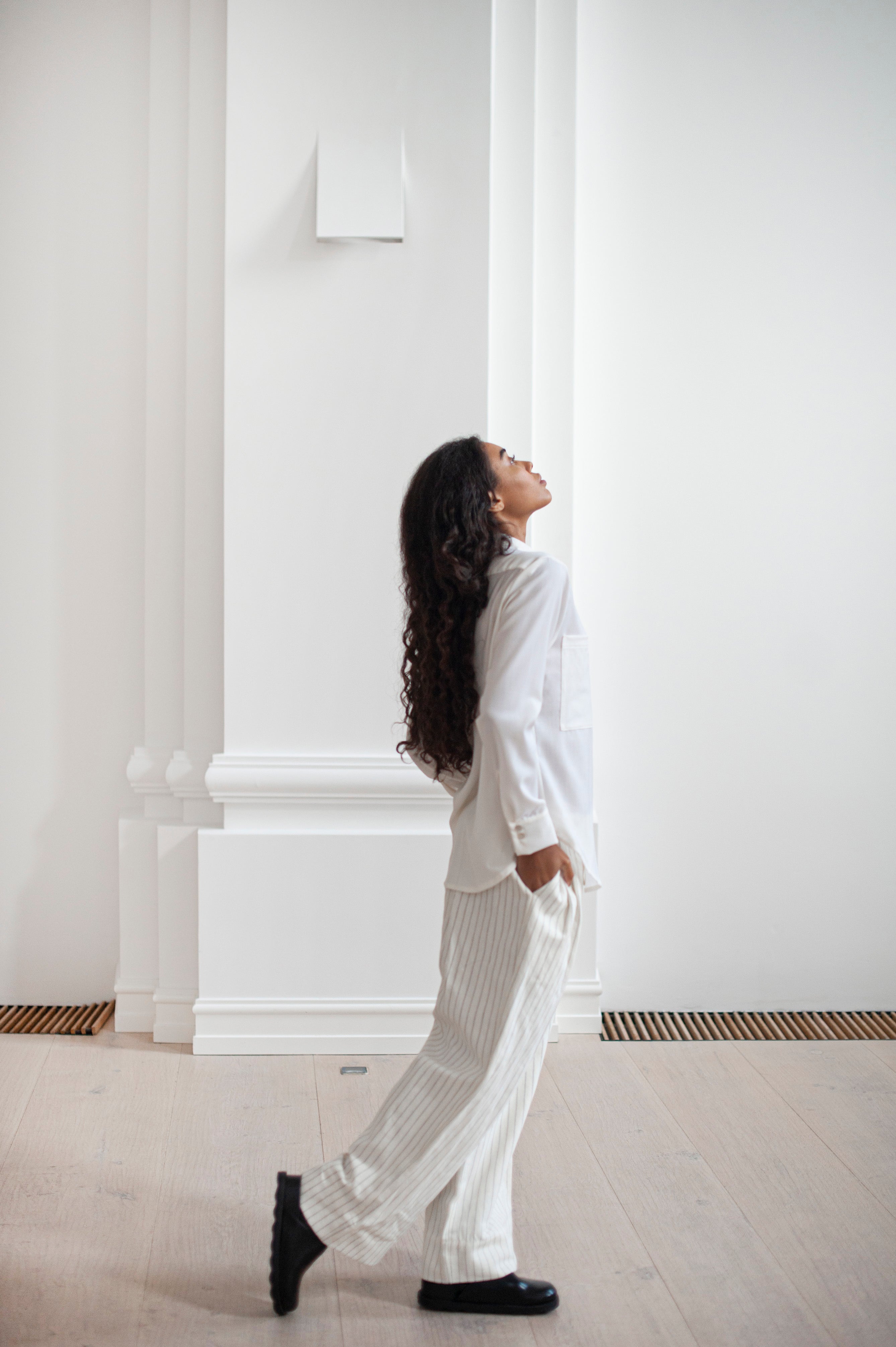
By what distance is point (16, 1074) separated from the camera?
2.70 metres

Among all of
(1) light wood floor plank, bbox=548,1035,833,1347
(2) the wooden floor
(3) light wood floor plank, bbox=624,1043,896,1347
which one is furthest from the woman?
(3) light wood floor plank, bbox=624,1043,896,1347

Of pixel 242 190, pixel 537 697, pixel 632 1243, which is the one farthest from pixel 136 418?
pixel 632 1243

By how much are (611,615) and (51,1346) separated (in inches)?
88.8

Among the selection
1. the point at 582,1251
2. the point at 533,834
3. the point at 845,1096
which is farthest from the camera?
the point at 845,1096

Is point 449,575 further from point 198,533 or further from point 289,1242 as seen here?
point 198,533

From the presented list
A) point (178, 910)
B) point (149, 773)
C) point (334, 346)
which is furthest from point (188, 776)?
point (334, 346)

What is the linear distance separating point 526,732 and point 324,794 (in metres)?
1.35

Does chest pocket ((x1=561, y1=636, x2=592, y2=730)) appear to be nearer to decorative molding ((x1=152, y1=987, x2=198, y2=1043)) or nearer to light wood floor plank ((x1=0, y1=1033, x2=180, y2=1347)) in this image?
light wood floor plank ((x1=0, y1=1033, x2=180, y2=1347))

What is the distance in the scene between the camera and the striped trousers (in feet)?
5.47

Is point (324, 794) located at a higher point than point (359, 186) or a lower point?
lower

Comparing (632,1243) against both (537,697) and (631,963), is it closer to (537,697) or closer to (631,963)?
(537,697)

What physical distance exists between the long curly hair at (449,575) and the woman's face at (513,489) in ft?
0.06

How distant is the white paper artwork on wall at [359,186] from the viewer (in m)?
2.81

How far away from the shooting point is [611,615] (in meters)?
3.21
